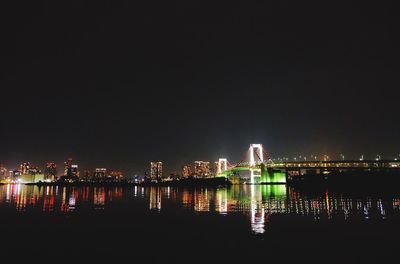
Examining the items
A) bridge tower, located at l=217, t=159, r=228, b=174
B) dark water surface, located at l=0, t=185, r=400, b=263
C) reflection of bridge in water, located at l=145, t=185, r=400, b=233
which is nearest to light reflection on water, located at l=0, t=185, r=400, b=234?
reflection of bridge in water, located at l=145, t=185, r=400, b=233

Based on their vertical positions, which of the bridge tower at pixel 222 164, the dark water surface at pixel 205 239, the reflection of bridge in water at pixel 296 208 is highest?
the bridge tower at pixel 222 164

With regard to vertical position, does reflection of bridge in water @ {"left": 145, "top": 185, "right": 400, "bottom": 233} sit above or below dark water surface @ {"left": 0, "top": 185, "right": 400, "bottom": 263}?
above

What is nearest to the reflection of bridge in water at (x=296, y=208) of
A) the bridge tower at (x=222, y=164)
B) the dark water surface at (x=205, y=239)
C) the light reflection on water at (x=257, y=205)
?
the light reflection on water at (x=257, y=205)

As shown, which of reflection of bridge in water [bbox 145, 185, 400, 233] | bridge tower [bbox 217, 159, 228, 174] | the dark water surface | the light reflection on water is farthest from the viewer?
bridge tower [bbox 217, 159, 228, 174]

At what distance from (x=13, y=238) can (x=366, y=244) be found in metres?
15.1

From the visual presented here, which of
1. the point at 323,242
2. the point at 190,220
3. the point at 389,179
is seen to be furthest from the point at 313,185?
the point at 323,242

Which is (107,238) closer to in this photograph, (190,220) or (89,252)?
(89,252)

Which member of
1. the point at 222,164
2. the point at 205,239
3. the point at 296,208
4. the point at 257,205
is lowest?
the point at 205,239

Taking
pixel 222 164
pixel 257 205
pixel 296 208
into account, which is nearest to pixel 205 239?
pixel 296 208

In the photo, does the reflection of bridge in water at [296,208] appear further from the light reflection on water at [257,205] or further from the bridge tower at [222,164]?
the bridge tower at [222,164]

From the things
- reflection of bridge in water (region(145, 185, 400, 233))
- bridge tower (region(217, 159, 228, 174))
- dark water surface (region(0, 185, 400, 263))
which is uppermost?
bridge tower (region(217, 159, 228, 174))

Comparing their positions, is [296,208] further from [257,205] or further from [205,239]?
[205,239]

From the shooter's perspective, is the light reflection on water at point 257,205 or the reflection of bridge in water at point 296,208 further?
the light reflection on water at point 257,205

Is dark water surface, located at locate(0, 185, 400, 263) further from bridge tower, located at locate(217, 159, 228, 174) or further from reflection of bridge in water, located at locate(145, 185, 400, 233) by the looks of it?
bridge tower, located at locate(217, 159, 228, 174)
